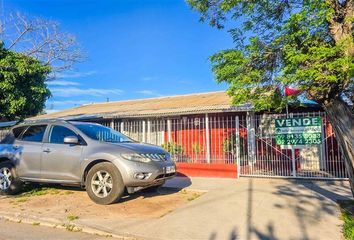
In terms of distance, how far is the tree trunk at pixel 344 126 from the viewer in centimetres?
Result: 555

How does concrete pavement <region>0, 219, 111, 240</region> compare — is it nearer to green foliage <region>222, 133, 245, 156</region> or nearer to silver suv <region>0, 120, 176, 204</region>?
silver suv <region>0, 120, 176, 204</region>

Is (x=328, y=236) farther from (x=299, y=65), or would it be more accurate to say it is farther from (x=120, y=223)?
(x=120, y=223)

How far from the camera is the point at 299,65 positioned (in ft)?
18.3

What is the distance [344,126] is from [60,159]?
589 centimetres

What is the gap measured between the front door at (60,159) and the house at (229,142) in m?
5.45

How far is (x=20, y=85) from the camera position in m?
18.5

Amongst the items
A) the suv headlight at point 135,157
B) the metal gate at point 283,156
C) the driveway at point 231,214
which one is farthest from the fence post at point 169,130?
the suv headlight at point 135,157

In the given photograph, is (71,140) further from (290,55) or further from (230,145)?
(230,145)

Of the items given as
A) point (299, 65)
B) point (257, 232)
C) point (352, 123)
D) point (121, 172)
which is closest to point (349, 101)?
point (352, 123)

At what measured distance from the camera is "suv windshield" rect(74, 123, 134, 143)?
8.05 m

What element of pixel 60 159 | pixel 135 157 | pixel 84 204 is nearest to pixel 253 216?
pixel 135 157

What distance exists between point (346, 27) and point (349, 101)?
1284mm

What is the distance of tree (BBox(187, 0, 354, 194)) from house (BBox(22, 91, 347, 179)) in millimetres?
4641

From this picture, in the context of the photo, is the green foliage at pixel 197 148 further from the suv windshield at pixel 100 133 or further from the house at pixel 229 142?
the suv windshield at pixel 100 133
